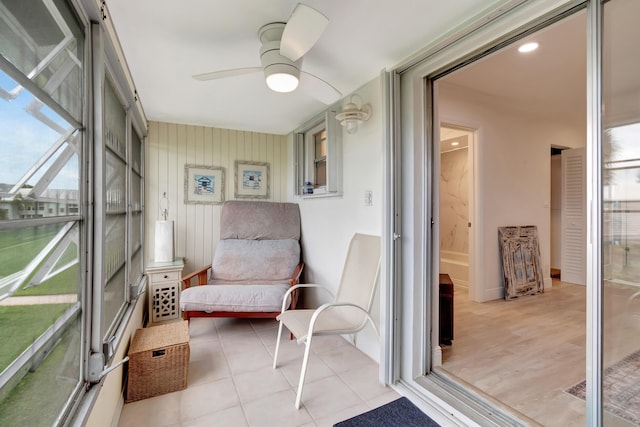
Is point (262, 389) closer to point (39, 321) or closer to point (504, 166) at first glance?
point (39, 321)

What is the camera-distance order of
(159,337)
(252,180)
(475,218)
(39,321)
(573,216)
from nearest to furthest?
(39,321), (159,337), (475,218), (252,180), (573,216)

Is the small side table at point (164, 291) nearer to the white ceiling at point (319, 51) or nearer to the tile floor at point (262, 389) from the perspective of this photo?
the tile floor at point (262, 389)

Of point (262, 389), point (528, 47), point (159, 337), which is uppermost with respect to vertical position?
point (528, 47)

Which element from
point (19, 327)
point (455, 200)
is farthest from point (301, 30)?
point (455, 200)

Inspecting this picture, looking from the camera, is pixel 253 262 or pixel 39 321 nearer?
pixel 39 321

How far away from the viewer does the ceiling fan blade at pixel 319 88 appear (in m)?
1.82

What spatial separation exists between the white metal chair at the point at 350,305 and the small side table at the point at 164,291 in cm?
139

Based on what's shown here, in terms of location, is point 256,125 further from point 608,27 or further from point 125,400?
point 608,27

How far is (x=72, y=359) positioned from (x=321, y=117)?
8.76 feet

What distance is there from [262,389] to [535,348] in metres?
2.21

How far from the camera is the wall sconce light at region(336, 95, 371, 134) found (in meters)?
2.27

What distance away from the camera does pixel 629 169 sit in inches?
45.8

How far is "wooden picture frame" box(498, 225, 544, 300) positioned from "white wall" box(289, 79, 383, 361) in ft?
7.26

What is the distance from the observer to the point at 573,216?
4336mm
